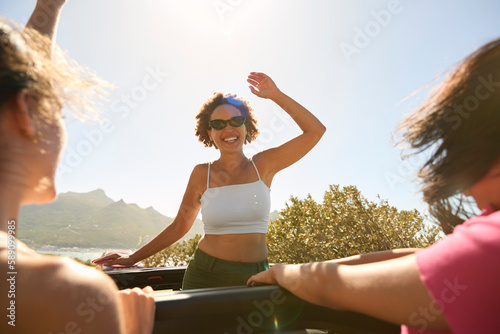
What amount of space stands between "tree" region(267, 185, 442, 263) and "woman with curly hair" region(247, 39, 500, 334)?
17.2 ft

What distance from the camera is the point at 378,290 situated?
82cm

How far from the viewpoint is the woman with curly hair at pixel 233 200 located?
7.77 feet

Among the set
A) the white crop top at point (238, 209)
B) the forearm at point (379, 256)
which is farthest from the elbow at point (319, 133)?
the forearm at point (379, 256)

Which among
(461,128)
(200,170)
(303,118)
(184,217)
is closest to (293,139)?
→ (303,118)

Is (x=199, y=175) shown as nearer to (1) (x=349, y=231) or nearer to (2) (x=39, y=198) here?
(2) (x=39, y=198)

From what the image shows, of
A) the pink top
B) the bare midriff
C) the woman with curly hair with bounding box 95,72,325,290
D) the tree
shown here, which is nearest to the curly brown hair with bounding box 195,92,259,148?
the woman with curly hair with bounding box 95,72,325,290

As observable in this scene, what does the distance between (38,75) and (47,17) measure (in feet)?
3.38

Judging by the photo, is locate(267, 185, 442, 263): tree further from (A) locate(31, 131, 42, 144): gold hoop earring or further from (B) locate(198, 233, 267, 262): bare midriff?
(A) locate(31, 131, 42, 144): gold hoop earring

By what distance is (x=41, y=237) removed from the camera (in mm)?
151000

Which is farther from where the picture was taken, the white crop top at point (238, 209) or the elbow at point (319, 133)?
the elbow at point (319, 133)

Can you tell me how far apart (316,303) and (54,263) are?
895 mm

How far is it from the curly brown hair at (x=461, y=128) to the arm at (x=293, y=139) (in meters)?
1.41

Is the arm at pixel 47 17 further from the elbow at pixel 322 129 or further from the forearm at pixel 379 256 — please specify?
the elbow at pixel 322 129

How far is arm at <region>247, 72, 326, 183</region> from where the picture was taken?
2.54 m
